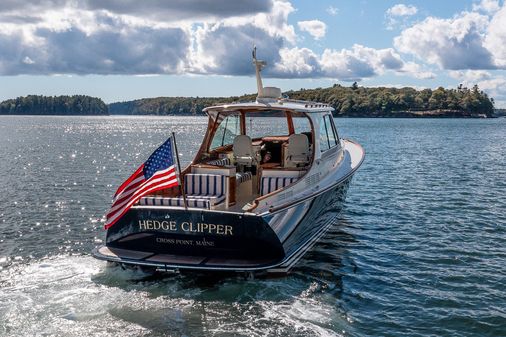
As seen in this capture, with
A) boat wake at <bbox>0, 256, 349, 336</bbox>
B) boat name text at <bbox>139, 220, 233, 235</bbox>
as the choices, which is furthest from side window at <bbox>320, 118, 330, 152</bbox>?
boat name text at <bbox>139, 220, 233, 235</bbox>

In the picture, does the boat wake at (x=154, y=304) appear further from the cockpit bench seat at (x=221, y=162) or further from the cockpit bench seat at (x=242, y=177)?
the cockpit bench seat at (x=221, y=162)

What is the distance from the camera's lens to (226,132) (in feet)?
52.7

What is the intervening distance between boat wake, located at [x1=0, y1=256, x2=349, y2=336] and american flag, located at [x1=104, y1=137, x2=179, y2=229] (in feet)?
5.29

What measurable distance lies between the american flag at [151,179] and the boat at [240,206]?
30cm

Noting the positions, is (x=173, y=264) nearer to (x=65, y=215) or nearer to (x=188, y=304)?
(x=188, y=304)

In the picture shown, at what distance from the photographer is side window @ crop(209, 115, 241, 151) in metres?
15.6

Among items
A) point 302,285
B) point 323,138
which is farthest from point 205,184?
point 323,138

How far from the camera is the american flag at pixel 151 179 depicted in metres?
10.6

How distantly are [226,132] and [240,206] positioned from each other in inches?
147

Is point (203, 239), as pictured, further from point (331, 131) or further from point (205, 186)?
point (331, 131)

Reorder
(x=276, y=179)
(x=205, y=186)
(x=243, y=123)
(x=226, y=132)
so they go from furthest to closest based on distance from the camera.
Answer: (x=243, y=123)
(x=226, y=132)
(x=276, y=179)
(x=205, y=186)

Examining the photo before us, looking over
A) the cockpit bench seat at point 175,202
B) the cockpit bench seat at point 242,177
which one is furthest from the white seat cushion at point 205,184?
the cockpit bench seat at point 242,177

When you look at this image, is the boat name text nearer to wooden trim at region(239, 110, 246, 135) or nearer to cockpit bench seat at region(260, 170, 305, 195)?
cockpit bench seat at region(260, 170, 305, 195)

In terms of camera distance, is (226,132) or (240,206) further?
(226,132)
